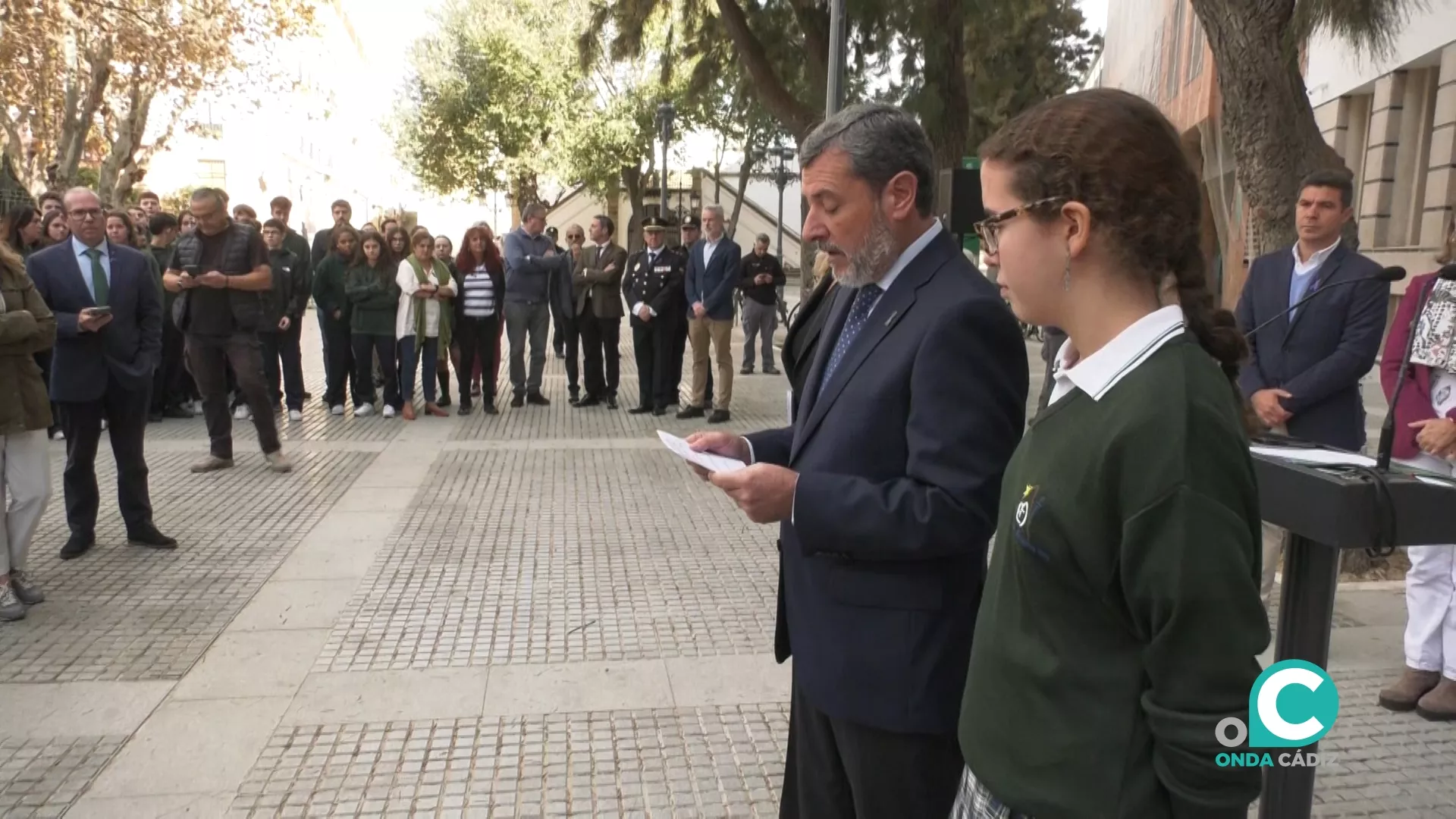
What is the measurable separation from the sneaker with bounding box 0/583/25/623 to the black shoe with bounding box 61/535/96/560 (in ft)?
2.95

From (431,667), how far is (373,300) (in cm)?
684

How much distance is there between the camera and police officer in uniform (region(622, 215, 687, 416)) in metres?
10.9

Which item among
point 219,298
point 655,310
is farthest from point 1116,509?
point 655,310

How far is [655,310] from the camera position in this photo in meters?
10.9

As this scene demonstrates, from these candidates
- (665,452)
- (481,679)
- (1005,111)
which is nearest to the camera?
(481,679)

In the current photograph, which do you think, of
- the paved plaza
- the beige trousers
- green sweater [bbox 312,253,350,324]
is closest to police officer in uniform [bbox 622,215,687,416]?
the beige trousers

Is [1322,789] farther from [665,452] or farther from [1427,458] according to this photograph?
[665,452]

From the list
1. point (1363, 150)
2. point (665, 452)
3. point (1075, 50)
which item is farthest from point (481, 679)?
point (1075, 50)

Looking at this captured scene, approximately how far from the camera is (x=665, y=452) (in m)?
9.04

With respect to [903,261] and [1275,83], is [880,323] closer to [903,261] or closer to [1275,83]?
[903,261]

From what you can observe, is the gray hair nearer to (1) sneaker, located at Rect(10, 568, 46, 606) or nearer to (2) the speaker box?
(1) sneaker, located at Rect(10, 568, 46, 606)

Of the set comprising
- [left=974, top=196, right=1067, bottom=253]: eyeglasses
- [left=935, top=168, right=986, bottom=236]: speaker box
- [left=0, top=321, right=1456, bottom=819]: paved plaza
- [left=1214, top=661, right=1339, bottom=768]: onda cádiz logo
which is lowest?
[left=0, top=321, right=1456, bottom=819]: paved plaza

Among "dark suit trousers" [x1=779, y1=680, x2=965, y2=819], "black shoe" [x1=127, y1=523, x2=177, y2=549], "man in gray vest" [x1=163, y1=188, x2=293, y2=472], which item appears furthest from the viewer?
"man in gray vest" [x1=163, y1=188, x2=293, y2=472]

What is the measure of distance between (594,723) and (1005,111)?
87.4 feet
